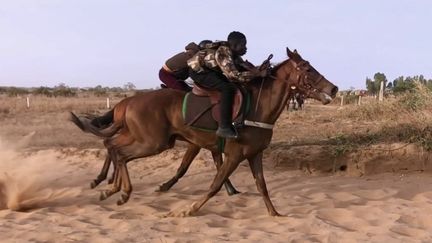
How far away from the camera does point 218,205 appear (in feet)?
24.0

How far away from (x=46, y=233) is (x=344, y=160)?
21.1 ft

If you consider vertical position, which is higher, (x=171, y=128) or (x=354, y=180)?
(x=171, y=128)

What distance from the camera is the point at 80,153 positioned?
12.0 meters

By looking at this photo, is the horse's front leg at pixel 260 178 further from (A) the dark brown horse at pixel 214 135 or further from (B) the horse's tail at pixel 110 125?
(B) the horse's tail at pixel 110 125

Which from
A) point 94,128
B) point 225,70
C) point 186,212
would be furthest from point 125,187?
point 225,70

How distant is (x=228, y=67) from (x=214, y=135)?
2.88 feet

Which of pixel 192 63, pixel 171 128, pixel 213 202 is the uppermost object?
pixel 192 63

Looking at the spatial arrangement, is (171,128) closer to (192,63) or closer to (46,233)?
(192,63)

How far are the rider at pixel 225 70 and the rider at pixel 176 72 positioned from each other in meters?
0.84

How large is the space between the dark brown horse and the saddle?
113 millimetres

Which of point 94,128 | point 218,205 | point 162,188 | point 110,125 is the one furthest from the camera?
point 162,188

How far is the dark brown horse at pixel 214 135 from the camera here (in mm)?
6531

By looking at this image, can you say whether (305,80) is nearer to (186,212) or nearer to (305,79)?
(305,79)

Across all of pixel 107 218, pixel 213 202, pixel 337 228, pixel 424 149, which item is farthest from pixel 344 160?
pixel 107 218
